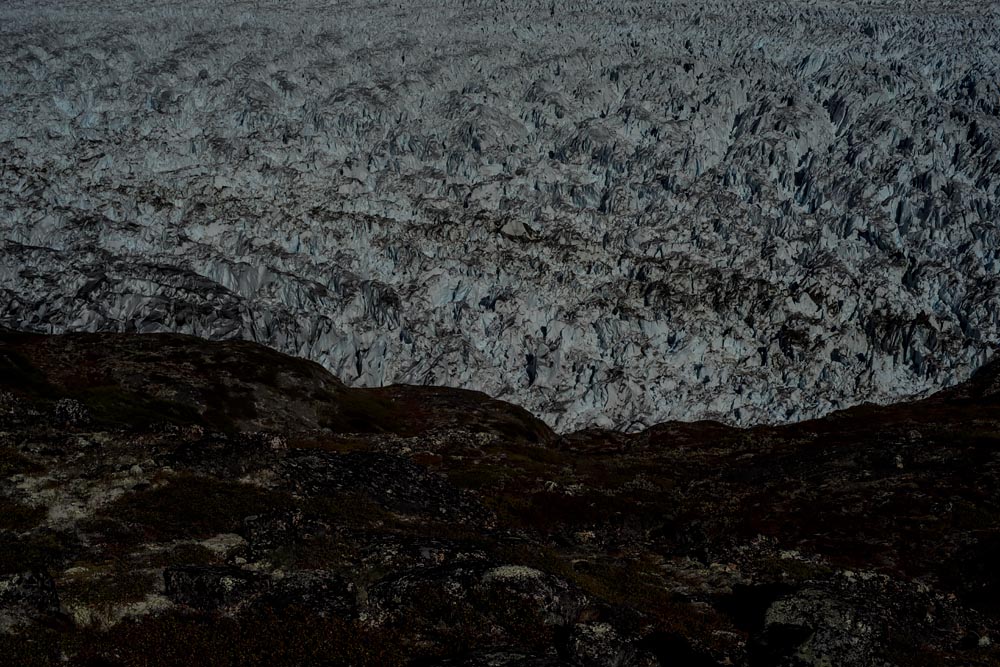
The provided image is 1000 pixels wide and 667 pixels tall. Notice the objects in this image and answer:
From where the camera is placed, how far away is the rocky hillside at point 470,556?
631 inches

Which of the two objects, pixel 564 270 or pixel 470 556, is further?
pixel 564 270

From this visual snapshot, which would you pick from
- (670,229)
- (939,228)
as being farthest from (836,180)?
(670,229)

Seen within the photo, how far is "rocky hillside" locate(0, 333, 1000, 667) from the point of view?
52.6 ft

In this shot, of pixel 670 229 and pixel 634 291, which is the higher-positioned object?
pixel 670 229

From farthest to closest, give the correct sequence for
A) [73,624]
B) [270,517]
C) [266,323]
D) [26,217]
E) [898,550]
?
[26,217] → [266,323] → [898,550] → [270,517] → [73,624]

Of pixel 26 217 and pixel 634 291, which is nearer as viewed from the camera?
pixel 26 217

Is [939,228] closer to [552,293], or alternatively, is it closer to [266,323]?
[552,293]

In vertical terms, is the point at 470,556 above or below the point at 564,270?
above

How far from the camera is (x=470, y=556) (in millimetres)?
22109

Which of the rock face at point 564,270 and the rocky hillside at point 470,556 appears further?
the rock face at point 564,270

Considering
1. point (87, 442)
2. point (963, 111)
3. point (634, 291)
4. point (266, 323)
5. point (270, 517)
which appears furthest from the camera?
point (963, 111)

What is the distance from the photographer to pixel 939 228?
174250mm

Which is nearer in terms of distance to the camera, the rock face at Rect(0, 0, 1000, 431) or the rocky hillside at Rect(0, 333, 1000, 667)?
the rocky hillside at Rect(0, 333, 1000, 667)

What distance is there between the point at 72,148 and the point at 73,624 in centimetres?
21167
